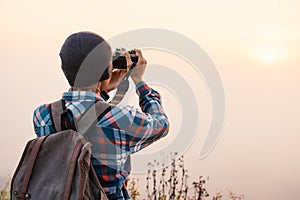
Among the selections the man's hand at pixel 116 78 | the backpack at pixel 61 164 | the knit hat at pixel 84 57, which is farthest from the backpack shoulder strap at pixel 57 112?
the man's hand at pixel 116 78

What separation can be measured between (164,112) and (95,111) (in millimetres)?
304

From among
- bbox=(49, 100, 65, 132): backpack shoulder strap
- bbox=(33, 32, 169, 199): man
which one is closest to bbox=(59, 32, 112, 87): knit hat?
bbox=(33, 32, 169, 199): man

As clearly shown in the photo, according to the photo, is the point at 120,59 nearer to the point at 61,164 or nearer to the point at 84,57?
the point at 84,57

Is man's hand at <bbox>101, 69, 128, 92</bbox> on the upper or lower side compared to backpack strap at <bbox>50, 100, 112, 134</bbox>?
upper

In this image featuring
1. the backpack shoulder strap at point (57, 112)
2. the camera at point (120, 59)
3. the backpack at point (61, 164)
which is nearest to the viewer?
the backpack at point (61, 164)

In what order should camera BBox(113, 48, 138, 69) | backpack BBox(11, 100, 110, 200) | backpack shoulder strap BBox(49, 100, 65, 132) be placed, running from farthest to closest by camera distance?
camera BBox(113, 48, 138, 69) → backpack shoulder strap BBox(49, 100, 65, 132) → backpack BBox(11, 100, 110, 200)

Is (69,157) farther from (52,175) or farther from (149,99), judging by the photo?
(149,99)

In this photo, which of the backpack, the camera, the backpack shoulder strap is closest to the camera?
the backpack

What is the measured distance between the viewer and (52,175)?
2027 mm

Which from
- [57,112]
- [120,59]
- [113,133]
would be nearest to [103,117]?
[113,133]

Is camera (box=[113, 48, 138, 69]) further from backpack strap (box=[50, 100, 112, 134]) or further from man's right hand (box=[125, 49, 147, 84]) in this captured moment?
backpack strap (box=[50, 100, 112, 134])

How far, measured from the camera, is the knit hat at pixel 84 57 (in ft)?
6.77

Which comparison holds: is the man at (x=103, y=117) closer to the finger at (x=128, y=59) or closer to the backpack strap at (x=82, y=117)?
the backpack strap at (x=82, y=117)

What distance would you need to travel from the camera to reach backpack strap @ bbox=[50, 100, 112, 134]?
206cm
